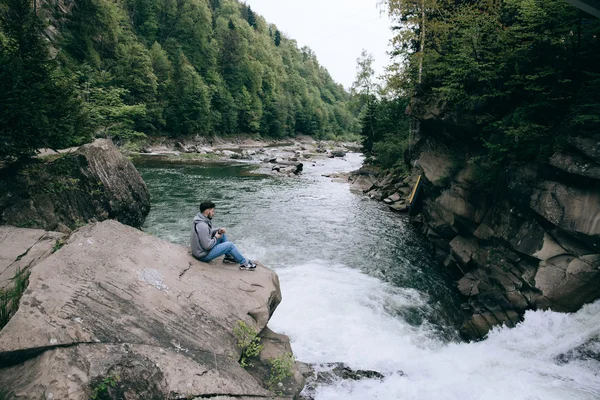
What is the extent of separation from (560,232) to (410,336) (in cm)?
450

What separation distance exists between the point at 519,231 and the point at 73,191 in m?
13.8

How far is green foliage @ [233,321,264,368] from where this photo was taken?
17.3 ft

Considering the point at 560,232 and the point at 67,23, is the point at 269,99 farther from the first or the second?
the point at 560,232

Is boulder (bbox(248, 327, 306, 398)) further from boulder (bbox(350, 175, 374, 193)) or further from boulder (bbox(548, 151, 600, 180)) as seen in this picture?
boulder (bbox(350, 175, 374, 193))

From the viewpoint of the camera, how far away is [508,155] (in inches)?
372

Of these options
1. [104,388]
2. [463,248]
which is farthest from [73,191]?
[463,248]

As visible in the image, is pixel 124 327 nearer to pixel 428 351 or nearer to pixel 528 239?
pixel 428 351

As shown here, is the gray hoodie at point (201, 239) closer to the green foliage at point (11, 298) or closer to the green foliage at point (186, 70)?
the green foliage at point (11, 298)

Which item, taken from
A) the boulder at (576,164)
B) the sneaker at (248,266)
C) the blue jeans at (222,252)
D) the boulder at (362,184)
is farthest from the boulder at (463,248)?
the boulder at (362,184)

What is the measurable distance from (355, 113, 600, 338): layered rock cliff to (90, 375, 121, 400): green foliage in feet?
27.9

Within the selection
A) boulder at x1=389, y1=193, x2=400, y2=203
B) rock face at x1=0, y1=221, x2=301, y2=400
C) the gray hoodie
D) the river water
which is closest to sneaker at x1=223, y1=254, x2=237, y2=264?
the gray hoodie

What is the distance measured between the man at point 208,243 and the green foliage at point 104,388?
3.39 meters

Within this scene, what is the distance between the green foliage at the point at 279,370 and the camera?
5207 mm

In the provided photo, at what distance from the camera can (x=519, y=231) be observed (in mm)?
9203
